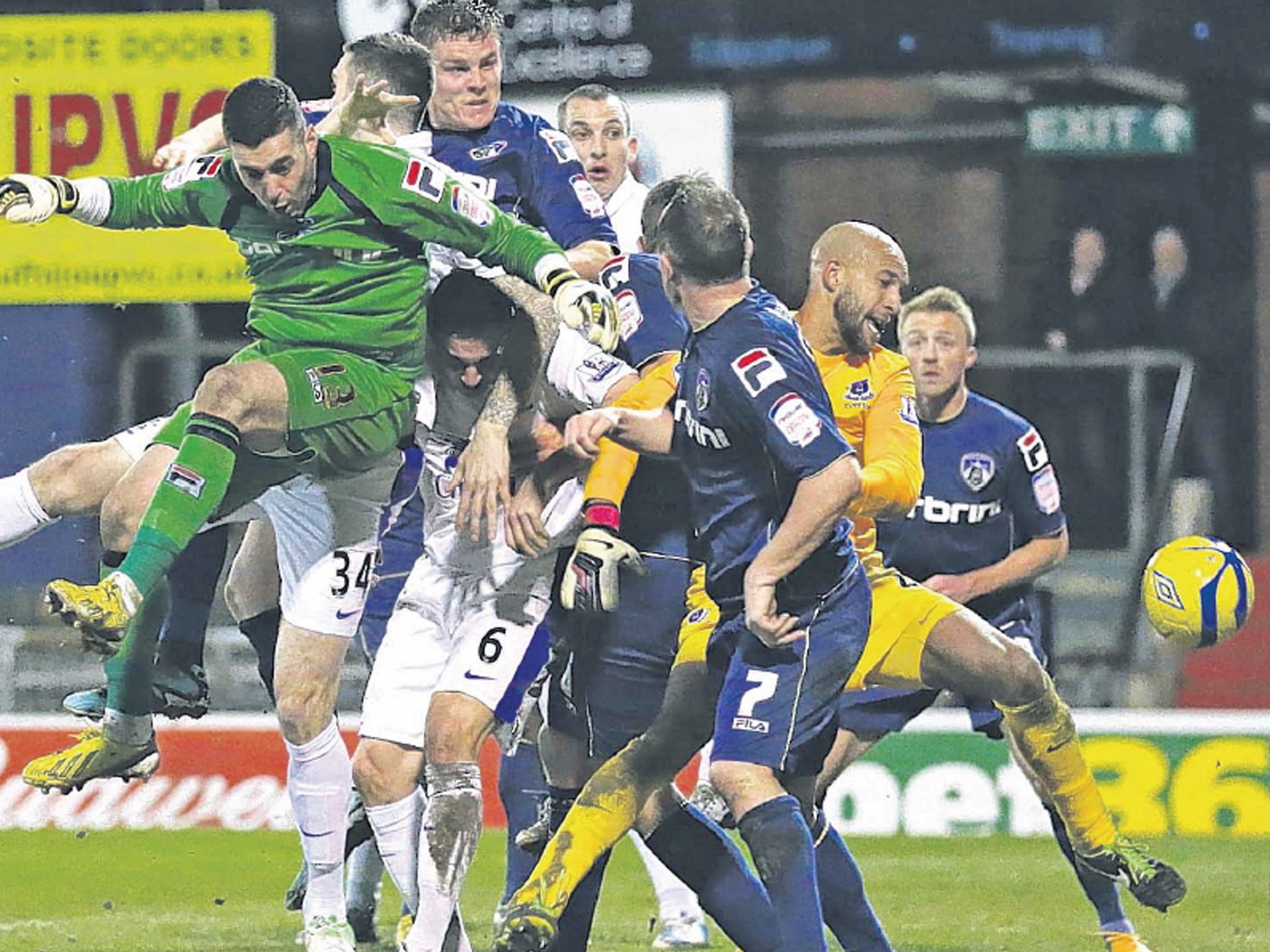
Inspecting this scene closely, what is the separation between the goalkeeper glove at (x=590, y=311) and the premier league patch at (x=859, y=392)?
2.04 ft

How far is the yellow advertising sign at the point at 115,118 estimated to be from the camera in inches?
518

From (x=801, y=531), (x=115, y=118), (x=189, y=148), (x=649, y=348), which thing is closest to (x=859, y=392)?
(x=649, y=348)

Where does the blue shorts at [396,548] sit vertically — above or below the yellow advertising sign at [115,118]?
below

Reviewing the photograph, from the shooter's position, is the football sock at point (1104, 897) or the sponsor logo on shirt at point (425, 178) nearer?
the sponsor logo on shirt at point (425, 178)

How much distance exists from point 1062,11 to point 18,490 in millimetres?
6241

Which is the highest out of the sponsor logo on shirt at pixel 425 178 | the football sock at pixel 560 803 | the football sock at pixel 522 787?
the sponsor logo on shirt at pixel 425 178

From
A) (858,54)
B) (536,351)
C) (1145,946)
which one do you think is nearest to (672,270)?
(536,351)

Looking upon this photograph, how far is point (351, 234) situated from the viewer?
7.19 metres

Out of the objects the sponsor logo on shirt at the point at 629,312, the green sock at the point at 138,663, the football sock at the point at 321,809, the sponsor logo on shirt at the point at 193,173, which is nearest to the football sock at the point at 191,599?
the green sock at the point at 138,663

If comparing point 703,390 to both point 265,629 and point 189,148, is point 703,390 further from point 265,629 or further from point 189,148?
point 265,629

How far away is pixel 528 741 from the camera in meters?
7.77

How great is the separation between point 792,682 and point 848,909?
Answer: 885 millimetres

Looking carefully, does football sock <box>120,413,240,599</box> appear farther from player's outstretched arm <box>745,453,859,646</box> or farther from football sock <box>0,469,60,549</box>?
A: player's outstretched arm <box>745,453,859,646</box>

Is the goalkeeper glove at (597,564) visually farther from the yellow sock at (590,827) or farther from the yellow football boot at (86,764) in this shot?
the yellow football boot at (86,764)
